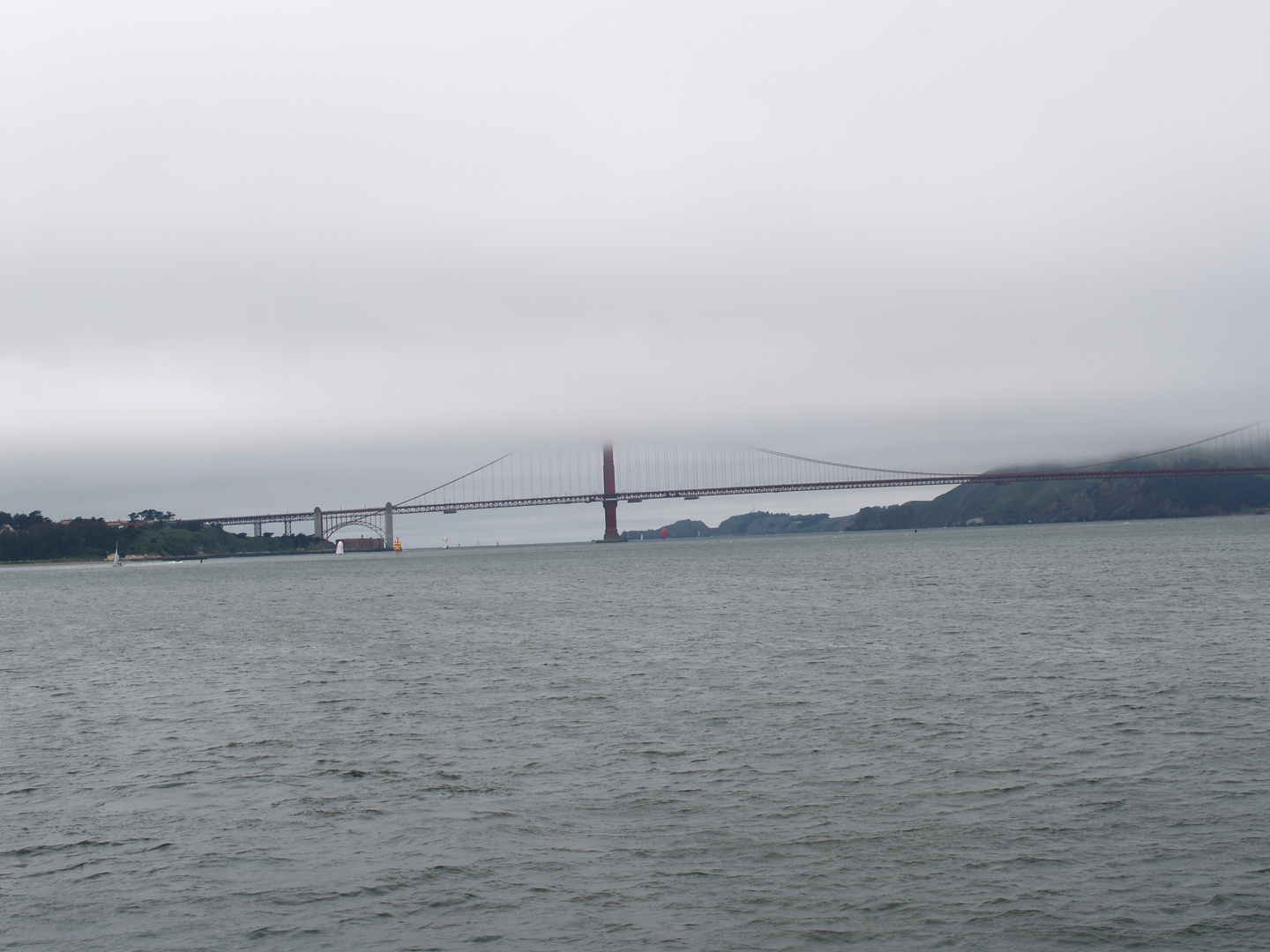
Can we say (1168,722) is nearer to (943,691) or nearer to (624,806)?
(943,691)

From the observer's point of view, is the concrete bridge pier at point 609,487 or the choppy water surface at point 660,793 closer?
the choppy water surface at point 660,793

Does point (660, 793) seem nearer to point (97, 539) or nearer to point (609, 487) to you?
point (609, 487)

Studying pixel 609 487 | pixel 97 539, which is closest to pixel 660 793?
pixel 609 487

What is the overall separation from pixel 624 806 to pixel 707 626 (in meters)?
22.2

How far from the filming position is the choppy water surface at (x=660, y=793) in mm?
8906

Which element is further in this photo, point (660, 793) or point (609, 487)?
point (609, 487)

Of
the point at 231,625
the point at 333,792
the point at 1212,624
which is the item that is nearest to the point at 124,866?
the point at 333,792

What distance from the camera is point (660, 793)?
1272cm

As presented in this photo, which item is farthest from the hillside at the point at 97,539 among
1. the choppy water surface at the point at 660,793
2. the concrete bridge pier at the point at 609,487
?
the choppy water surface at the point at 660,793

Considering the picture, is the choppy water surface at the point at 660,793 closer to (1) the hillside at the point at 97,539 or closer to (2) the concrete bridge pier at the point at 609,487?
(2) the concrete bridge pier at the point at 609,487

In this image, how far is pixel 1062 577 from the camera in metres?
52.9

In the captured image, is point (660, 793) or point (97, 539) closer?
point (660, 793)

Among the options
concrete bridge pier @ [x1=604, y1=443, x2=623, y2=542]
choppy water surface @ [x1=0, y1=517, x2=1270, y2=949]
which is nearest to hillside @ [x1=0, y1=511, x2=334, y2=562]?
concrete bridge pier @ [x1=604, y1=443, x2=623, y2=542]

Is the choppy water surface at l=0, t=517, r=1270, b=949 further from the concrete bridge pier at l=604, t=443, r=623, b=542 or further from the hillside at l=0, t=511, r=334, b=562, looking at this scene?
the hillside at l=0, t=511, r=334, b=562
